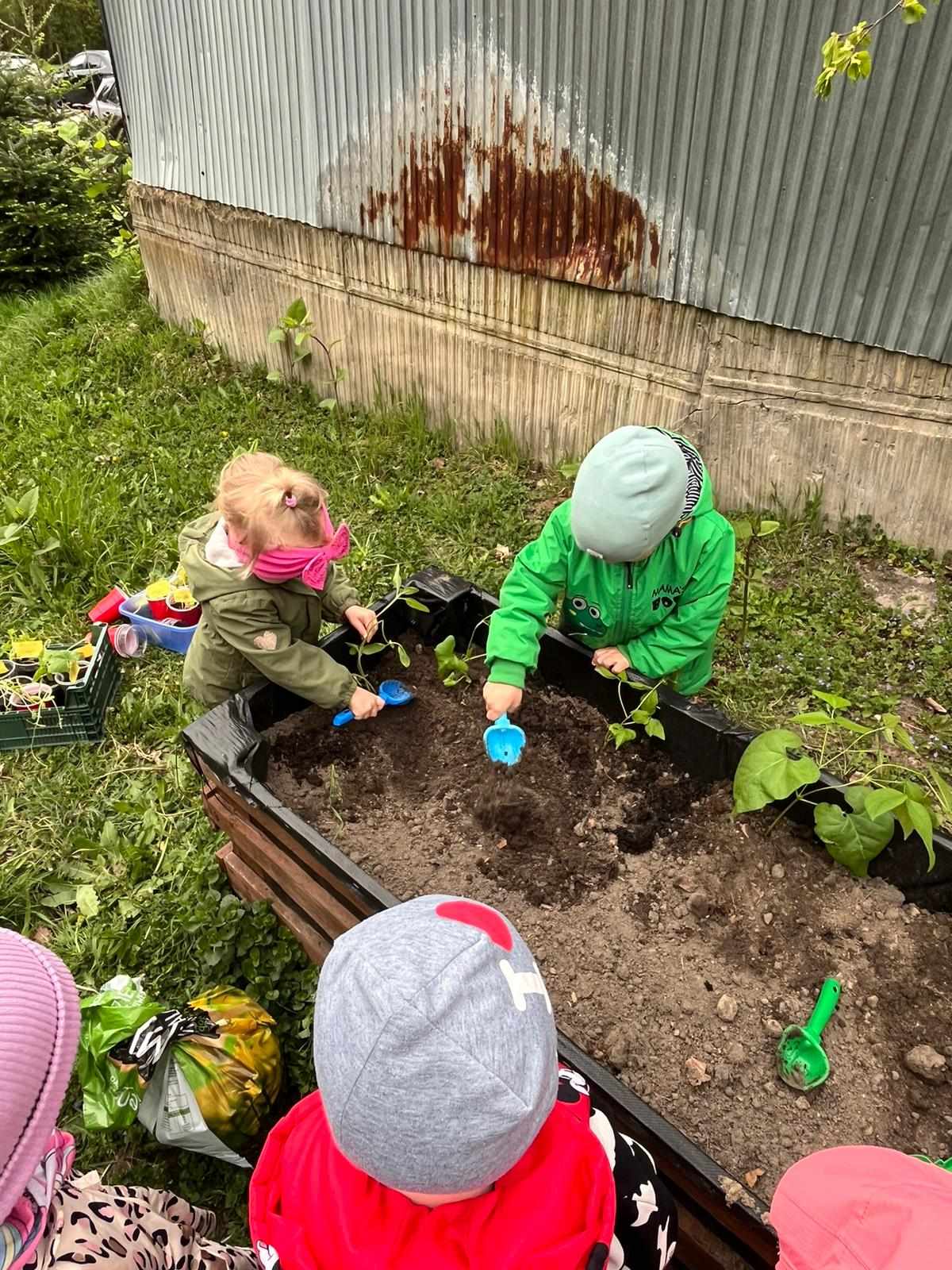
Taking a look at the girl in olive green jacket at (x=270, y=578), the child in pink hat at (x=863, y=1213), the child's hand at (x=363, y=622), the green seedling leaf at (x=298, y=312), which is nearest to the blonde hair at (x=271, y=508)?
the girl in olive green jacket at (x=270, y=578)

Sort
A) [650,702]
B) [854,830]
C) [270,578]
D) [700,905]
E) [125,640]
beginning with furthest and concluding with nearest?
[125,640], [270,578], [650,702], [700,905], [854,830]

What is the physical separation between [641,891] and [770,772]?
18.2 inches

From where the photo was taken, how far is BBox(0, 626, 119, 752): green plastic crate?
10.0 ft

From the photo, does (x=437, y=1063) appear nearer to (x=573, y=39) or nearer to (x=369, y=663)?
(x=369, y=663)

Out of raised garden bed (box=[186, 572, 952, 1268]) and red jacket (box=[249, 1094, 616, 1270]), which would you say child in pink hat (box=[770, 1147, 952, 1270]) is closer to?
red jacket (box=[249, 1094, 616, 1270])

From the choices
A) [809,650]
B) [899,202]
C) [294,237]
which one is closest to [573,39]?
[899,202]

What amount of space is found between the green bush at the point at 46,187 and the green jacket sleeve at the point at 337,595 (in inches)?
217

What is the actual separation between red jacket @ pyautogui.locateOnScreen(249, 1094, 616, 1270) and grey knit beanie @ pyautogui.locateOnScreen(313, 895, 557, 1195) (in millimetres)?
114

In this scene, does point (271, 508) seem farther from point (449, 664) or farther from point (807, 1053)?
point (807, 1053)

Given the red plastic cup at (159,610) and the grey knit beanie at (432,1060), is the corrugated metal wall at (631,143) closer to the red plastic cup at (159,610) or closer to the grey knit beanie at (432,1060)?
the red plastic cup at (159,610)

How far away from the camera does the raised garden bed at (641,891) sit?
1.62m

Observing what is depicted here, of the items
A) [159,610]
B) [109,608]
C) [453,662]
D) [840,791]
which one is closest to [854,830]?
[840,791]

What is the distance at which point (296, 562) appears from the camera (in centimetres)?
219

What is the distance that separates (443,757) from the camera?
2443 mm
